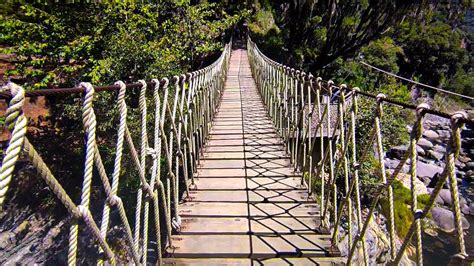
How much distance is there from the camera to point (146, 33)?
7.56 metres

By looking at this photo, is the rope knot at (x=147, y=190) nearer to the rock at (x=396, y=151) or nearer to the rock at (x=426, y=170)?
the rock at (x=426, y=170)

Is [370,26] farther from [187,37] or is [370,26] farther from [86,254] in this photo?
[86,254]

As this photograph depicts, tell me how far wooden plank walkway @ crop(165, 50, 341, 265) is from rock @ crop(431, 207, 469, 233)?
387 inches

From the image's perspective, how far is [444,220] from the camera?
1140cm

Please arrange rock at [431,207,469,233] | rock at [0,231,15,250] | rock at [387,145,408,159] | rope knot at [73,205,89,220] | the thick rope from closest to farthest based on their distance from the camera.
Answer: the thick rope → rope knot at [73,205,89,220] → rock at [0,231,15,250] → rock at [431,207,469,233] → rock at [387,145,408,159]

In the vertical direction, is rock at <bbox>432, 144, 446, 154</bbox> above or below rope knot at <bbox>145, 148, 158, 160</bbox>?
below

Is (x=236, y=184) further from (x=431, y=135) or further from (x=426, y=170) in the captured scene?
(x=431, y=135)

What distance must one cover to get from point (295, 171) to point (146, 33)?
5607 mm

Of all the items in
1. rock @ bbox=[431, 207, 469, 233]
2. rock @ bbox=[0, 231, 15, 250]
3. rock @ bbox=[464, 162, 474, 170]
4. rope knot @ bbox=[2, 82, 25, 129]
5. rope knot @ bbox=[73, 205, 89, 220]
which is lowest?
rock @ bbox=[464, 162, 474, 170]

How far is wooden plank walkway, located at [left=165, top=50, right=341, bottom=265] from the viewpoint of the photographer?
2.03 metres

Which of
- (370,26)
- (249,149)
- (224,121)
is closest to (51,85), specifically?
(224,121)

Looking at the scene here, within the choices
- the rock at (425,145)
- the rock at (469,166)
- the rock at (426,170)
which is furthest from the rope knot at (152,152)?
the rock at (469,166)

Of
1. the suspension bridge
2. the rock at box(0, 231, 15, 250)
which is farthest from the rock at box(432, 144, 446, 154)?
the rock at box(0, 231, 15, 250)

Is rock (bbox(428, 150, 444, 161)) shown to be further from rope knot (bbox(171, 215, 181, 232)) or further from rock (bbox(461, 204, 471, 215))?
rope knot (bbox(171, 215, 181, 232))
